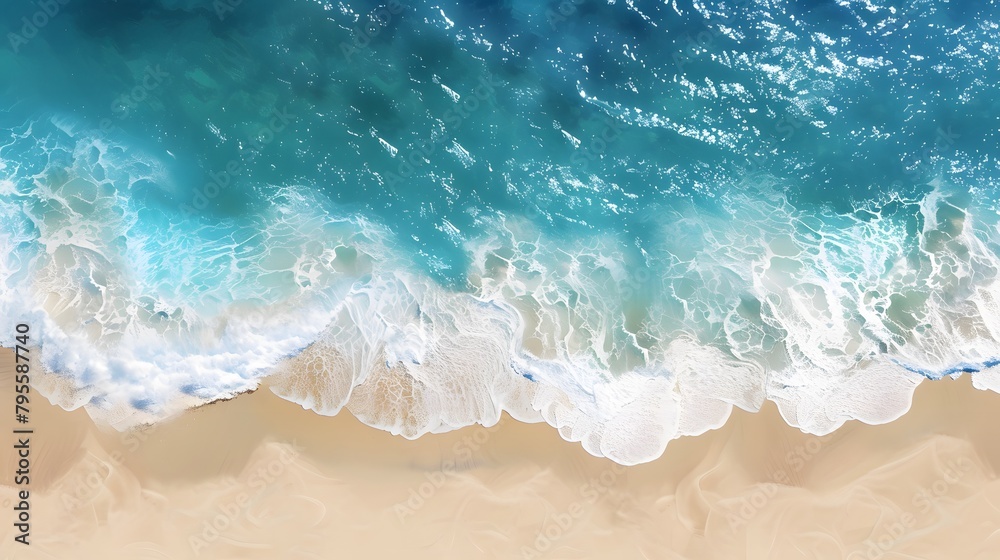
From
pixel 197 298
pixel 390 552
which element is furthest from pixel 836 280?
pixel 197 298

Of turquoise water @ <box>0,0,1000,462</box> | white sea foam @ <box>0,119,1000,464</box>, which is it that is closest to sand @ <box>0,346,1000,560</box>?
white sea foam @ <box>0,119,1000,464</box>

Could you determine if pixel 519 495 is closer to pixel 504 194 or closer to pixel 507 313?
pixel 507 313

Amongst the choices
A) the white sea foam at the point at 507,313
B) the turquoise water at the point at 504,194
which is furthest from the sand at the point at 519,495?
the turquoise water at the point at 504,194

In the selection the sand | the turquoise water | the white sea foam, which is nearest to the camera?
the sand

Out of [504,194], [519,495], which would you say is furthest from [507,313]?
[519,495]

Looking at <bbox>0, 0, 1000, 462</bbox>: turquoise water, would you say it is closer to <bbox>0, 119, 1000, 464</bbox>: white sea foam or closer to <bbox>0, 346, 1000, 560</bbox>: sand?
<bbox>0, 119, 1000, 464</bbox>: white sea foam

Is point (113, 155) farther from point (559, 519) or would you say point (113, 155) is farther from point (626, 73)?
point (559, 519)

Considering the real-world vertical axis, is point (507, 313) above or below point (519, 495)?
above
